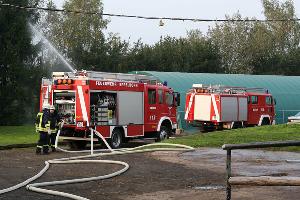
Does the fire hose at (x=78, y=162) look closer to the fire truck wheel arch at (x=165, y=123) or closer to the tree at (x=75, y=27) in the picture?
the fire truck wheel arch at (x=165, y=123)

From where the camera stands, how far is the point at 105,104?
1873cm

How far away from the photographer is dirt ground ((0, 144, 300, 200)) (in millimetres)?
8750

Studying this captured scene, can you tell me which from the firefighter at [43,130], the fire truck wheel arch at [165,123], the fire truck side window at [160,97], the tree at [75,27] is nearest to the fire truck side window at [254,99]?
the fire truck wheel arch at [165,123]

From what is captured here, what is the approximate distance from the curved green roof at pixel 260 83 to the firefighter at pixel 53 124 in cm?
1556

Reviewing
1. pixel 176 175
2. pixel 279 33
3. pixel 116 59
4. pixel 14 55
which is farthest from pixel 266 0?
pixel 176 175

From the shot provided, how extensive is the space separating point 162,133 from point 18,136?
6.50 metres

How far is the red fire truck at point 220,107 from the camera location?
28.1 metres

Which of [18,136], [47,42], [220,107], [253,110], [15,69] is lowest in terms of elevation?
[18,136]

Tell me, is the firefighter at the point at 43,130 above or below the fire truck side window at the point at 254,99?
below

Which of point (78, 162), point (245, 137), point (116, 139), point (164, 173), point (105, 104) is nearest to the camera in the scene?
point (164, 173)

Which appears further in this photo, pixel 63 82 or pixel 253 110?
pixel 253 110

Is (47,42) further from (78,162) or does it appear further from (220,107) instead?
(78,162)

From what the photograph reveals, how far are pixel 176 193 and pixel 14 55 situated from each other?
1002 inches

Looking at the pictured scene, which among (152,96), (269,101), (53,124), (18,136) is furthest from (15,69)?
(53,124)
